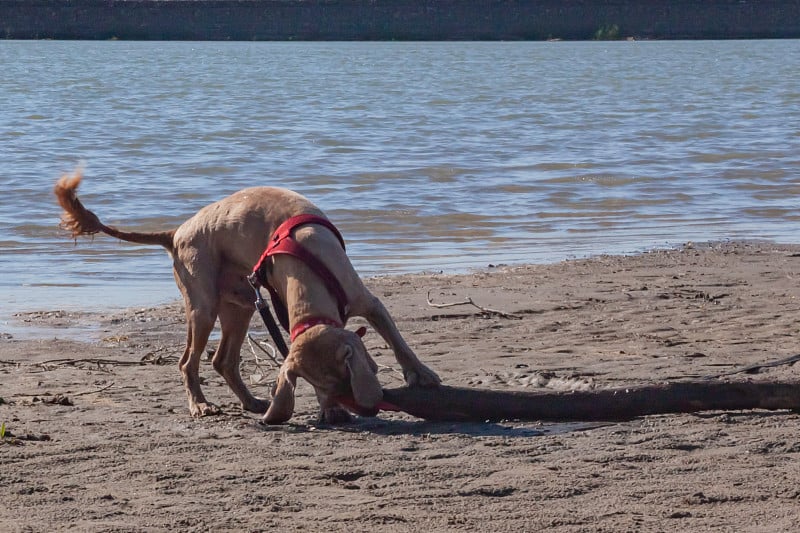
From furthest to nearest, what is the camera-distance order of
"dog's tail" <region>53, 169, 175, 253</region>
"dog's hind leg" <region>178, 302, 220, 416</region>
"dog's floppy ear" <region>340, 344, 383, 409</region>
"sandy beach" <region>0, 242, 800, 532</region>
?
"dog's tail" <region>53, 169, 175, 253</region> → "dog's hind leg" <region>178, 302, 220, 416</region> → "dog's floppy ear" <region>340, 344, 383, 409</region> → "sandy beach" <region>0, 242, 800, 532</region>

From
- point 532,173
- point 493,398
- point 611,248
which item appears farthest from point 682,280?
point 532,173

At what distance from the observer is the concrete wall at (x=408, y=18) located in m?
67.6

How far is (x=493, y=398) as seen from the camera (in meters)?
4.65

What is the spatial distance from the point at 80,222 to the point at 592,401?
2.56 metres

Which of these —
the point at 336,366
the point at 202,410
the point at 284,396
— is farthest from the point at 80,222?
the point at 336,366

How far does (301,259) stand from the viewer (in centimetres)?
461

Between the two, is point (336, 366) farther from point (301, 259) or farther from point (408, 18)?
point (408, 18)

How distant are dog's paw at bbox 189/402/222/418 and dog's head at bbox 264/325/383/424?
0.63 m

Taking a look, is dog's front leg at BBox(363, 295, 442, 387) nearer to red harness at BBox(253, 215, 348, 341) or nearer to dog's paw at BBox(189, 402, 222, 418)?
red harness at BBox(253, 215, 348, 341)

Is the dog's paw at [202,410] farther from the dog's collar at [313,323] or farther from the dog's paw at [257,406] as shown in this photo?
the dog's collar at [313,323]

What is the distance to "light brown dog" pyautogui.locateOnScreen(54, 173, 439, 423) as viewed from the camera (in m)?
4.40

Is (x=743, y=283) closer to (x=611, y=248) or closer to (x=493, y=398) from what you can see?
(x=611, y=248)

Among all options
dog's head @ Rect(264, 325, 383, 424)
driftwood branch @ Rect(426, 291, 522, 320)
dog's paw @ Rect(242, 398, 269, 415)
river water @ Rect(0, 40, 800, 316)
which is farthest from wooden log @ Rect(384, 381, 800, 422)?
river water @ Rect(0, 40, 800, 316)

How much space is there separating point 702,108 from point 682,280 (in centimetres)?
1710
